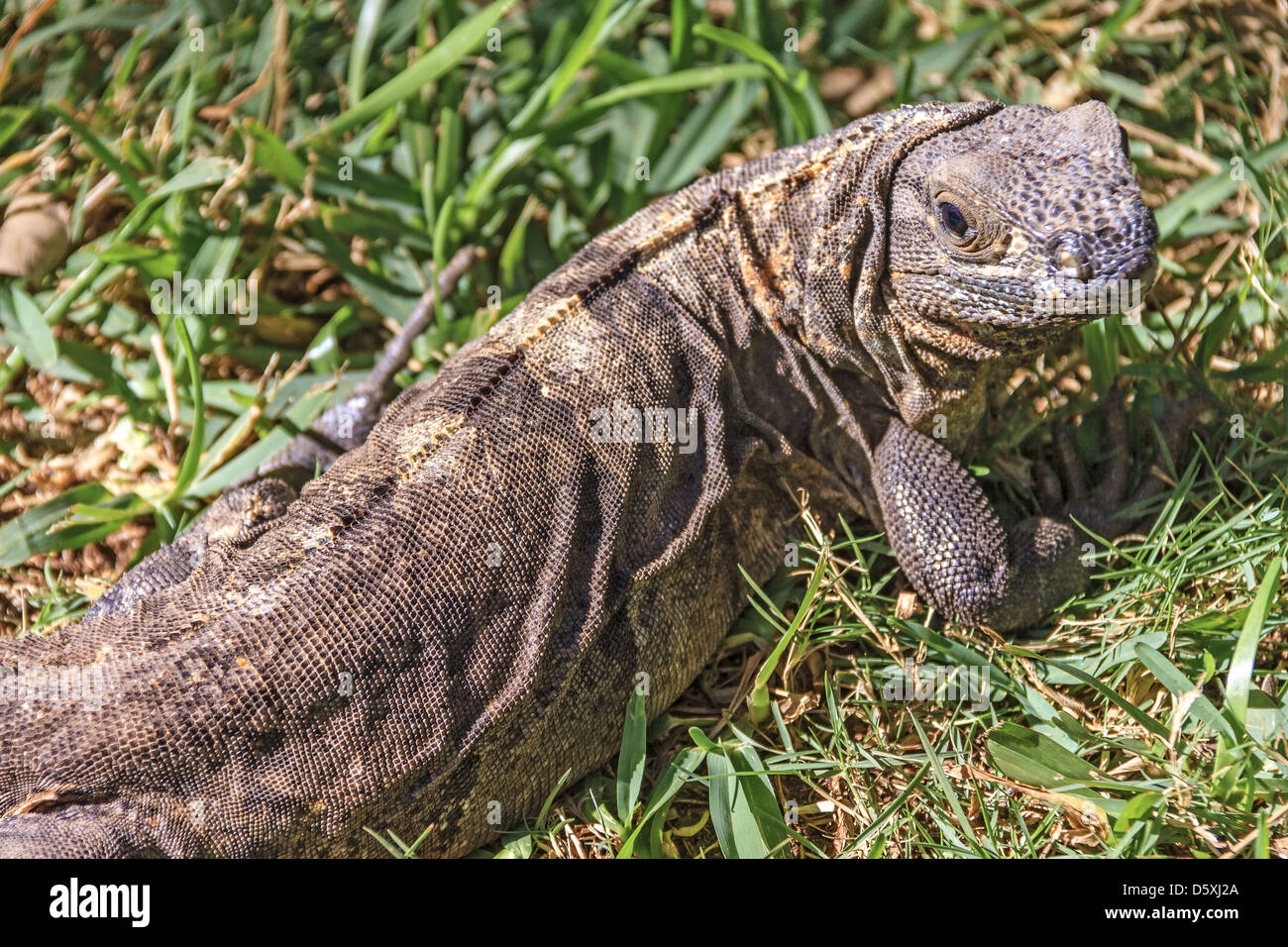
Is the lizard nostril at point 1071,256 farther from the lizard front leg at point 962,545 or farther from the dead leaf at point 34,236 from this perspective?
the dead leaf at point 34,236

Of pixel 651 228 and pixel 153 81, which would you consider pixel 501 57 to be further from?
pixel 651 228

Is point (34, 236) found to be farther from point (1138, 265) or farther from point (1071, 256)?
point (1138, 265)

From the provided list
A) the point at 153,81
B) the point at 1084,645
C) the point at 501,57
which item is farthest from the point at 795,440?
the point at 153,81

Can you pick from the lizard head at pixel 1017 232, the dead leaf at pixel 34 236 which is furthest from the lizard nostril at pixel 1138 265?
the dead leaf at pixel 34 236

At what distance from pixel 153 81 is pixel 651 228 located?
3392 mm

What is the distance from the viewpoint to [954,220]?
3834mm

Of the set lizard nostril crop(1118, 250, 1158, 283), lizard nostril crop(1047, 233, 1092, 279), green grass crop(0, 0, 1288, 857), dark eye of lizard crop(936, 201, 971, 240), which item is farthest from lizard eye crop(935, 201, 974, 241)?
green grass crop(0, 0, 1288, 857)

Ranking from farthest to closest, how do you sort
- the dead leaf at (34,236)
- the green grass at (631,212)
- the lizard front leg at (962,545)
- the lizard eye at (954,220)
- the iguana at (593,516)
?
the dead leaf at (34,236) < the lizard front leg at (962,545) < the green grass at (631,212) < the lizard eye at (954,220) < the iguana at (593,516)

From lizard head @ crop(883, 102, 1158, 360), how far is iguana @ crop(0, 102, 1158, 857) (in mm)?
10

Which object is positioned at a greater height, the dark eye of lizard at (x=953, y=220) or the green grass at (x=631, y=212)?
the dark eye of lizard at (x=953, y=220)

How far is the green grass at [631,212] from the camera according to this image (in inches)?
154

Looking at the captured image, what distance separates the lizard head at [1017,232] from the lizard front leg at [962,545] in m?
0.48

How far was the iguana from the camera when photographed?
11.5 feet

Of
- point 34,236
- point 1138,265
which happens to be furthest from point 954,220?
point 34,236
